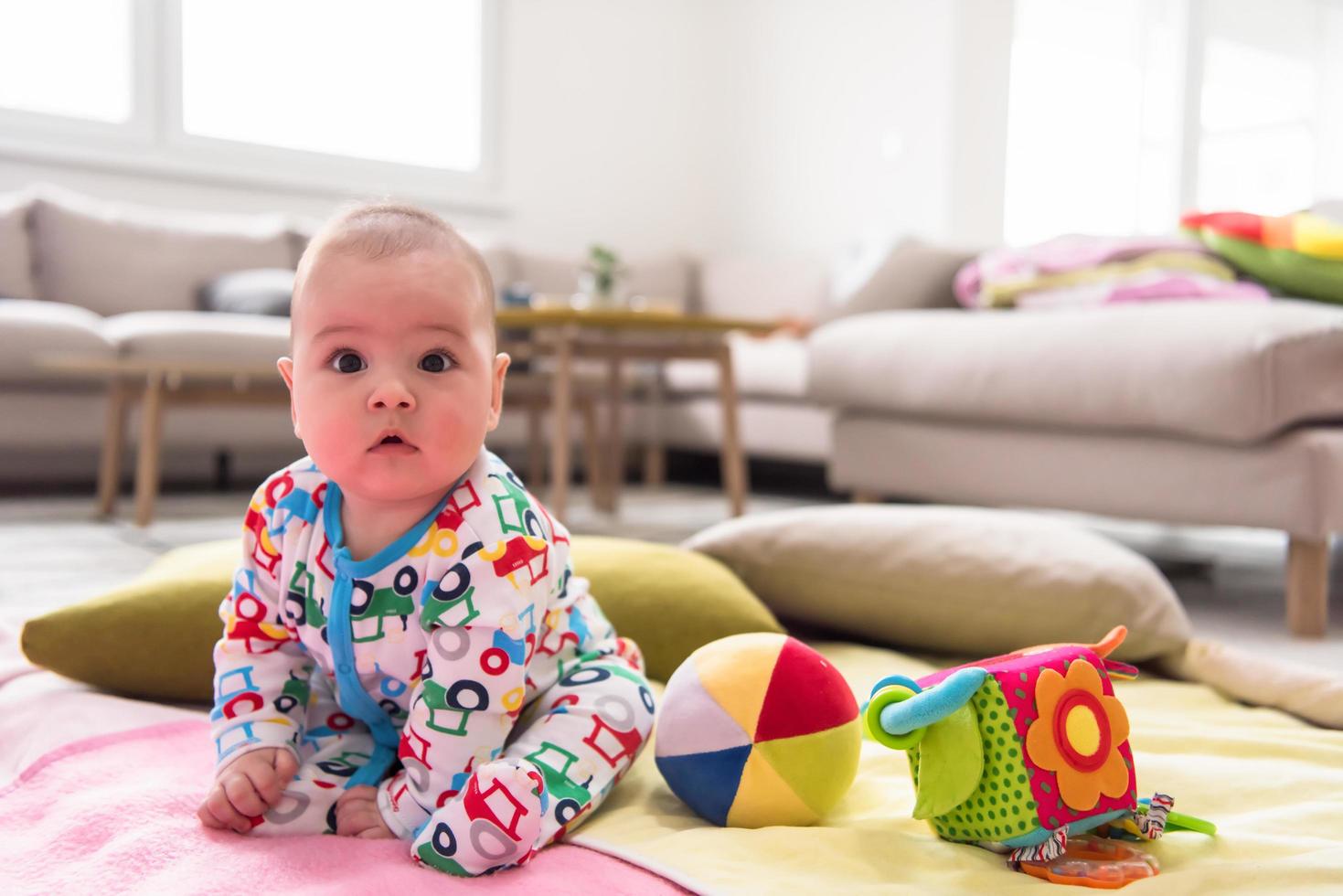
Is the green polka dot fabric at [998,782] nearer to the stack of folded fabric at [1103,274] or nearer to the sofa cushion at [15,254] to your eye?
the stack of folded fabric at [1103,274]

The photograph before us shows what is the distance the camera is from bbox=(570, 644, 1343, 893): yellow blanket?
2.36ft

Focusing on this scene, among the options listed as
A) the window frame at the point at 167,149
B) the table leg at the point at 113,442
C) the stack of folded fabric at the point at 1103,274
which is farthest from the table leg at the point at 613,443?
the window frame at the point at 167,149

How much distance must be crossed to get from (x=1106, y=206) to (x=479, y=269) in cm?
531

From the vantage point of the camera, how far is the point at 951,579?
1.35 meters

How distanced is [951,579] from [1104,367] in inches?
34.3

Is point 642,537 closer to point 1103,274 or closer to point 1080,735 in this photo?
point 1103,274

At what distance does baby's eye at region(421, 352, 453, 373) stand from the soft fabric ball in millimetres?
305

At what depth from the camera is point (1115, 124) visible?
18.1 feet

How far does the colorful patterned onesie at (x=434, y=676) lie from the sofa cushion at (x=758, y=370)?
8.60ft

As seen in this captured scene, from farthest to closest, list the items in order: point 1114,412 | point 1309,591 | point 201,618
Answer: point 1114,412, point 1309,591, point 201,618

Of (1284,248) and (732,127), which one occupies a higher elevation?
(732,127)

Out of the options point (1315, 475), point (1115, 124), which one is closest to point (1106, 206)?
point (1115, 124)

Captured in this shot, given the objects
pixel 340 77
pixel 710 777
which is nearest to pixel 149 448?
pixel 710 777

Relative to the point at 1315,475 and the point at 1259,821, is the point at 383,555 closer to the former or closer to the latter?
the point at 1259,821
